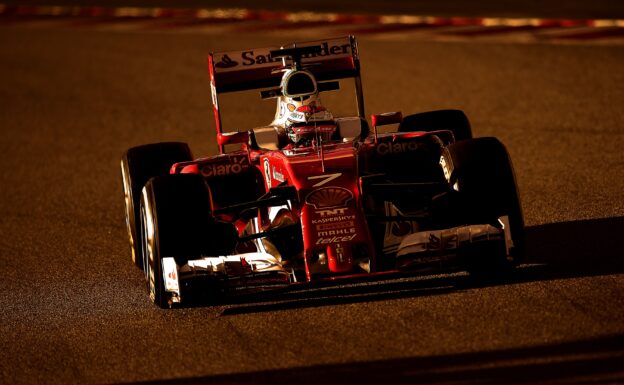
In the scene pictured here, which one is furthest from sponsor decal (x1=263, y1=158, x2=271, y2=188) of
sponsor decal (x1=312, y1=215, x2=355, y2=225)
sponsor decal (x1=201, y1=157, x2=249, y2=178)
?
sponsor decal (x1=312, y1=215, x2=355, y2=225)

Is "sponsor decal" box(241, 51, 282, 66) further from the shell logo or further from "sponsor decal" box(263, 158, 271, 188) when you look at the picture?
the shell logo

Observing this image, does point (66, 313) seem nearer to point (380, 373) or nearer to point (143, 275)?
point (143, 275)

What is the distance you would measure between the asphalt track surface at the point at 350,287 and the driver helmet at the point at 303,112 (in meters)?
1.26

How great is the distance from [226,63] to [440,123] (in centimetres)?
162

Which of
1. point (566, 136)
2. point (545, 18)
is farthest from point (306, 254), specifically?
point (545, 18)

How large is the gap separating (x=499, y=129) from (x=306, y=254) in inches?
245

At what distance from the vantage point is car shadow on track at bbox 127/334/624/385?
20.5 feet

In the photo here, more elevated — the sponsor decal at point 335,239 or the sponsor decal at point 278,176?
the sponsor decal at point 278,176

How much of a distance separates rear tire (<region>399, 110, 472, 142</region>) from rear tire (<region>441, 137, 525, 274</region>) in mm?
1558

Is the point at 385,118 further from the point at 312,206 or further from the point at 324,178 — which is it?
the point at 312,206

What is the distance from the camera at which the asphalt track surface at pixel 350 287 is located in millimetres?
6801

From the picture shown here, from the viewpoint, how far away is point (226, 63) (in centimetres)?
973

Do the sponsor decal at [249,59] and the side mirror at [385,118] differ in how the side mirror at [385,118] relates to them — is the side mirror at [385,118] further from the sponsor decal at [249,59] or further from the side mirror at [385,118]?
the sponsor decal at [249,59]

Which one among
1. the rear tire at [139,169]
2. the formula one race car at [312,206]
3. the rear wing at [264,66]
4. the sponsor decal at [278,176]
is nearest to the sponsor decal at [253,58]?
the rear wing at [264,66]
